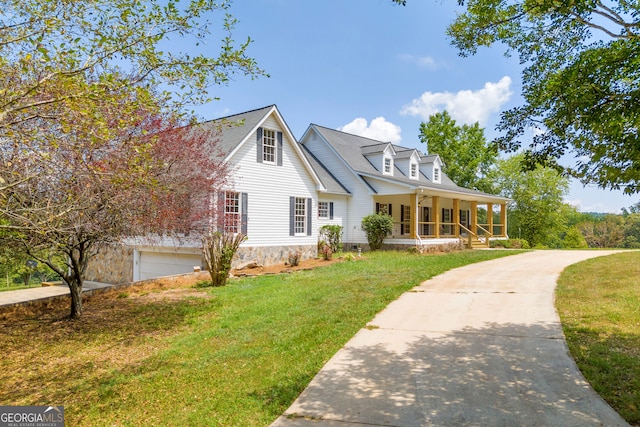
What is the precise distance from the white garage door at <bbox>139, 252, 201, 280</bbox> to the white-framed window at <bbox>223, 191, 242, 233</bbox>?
1.99 meters

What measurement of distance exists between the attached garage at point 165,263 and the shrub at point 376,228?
937cm

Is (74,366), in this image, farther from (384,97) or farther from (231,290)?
(384,97)

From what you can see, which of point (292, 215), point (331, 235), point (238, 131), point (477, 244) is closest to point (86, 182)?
point (238, 131)

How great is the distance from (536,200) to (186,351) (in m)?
40.8

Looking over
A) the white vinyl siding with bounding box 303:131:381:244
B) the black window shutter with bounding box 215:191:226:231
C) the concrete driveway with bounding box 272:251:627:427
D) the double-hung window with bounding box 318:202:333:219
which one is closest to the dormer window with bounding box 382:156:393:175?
the white vinyl siding with bounding box 303:131:381:244

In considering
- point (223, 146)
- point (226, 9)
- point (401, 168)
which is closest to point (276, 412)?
point (226, 9)

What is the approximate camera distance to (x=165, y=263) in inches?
659

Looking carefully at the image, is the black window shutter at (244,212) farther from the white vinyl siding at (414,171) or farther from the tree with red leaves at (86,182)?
the white vinyl siding at (414,171)

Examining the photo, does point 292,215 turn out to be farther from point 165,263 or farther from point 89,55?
point 89,55

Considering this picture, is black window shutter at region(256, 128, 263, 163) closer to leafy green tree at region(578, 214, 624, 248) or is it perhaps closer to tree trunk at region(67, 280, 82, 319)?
tree trunk at region(67, 280, 82, 319)

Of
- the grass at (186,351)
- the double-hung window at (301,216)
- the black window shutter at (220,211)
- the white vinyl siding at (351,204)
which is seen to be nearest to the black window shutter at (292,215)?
the double-hung window at (301,216)

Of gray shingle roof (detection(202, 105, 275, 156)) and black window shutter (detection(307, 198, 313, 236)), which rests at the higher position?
gray shingle roof (detection(202, 105, 275, 156))

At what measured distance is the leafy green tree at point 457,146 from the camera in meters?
41.2

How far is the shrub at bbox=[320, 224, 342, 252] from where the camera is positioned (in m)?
20.9
